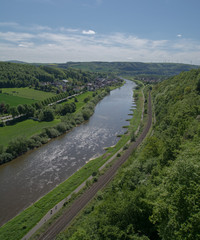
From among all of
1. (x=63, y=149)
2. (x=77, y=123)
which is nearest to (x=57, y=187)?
(x=63, y=149)

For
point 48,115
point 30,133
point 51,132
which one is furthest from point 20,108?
point 51,132

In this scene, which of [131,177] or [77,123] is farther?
[77,123]

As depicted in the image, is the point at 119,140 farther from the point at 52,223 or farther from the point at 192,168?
the point at 192,168

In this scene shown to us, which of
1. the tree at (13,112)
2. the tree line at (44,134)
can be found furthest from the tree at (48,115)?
the tree at (13,112)

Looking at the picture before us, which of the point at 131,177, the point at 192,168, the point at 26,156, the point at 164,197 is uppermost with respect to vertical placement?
the point at 192,168

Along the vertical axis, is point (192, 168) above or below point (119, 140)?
→ above

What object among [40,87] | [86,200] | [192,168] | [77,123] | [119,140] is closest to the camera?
[192,168]
